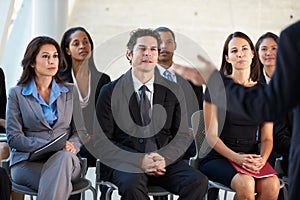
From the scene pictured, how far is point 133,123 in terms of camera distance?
3.42 m

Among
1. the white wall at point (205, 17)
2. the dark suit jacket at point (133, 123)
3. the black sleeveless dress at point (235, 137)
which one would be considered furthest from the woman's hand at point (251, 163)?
the white wall at point (205, 17)

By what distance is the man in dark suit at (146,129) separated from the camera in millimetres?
3264

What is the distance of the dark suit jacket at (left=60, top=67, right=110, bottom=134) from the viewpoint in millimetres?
3740

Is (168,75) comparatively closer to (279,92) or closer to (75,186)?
(75,186)

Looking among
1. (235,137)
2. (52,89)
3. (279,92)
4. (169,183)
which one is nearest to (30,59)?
(52,89)

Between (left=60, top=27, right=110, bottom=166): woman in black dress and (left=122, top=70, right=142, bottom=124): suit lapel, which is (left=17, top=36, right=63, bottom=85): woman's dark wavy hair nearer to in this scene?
(left=60, top=27, right=110, bottom=166): woman in black dress

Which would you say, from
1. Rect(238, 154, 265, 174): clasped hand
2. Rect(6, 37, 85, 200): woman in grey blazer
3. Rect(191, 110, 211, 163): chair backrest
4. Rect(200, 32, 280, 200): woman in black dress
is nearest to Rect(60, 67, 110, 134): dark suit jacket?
Rect(6, 37, 85, 200): woman in grey blazer

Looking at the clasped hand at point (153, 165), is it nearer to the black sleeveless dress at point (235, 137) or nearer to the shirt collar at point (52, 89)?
the black sleeveless dress at point (235, 137)

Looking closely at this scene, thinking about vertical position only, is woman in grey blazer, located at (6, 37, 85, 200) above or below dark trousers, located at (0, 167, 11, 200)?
above

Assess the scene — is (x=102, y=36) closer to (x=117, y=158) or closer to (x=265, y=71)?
(x=265, y=71)

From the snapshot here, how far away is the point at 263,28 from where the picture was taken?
32.3 feet

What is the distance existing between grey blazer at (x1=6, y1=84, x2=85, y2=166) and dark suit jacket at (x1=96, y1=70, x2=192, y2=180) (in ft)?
0.76

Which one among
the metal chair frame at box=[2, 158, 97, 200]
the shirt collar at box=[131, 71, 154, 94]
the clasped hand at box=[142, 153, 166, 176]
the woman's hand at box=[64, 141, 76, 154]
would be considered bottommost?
the metal chair frame at box=[2, 158, 97, 200]

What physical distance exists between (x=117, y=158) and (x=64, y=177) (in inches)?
14.0
